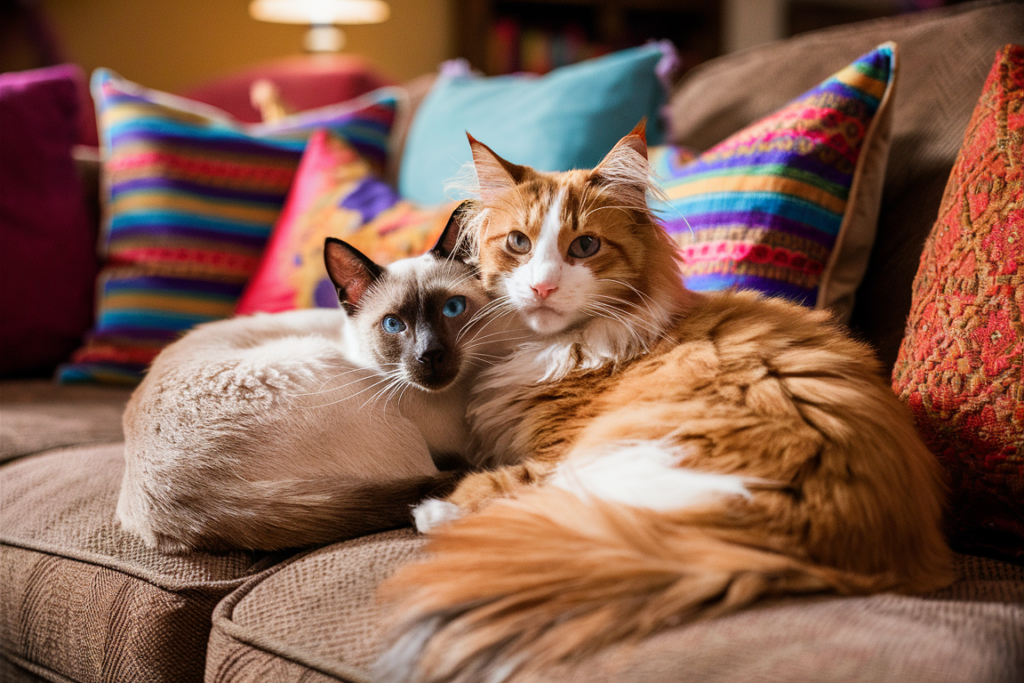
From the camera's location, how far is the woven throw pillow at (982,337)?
2.88 ft

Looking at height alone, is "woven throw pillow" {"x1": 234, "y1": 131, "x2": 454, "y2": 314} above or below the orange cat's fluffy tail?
above

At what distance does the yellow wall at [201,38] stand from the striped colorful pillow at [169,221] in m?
2.56

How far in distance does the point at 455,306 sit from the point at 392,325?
4.7 inches

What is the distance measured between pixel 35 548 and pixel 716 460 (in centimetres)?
105

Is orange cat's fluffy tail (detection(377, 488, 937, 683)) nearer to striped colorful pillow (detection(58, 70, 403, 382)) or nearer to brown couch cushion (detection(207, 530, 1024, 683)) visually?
brown couch cushion (detection(207, 530, 1024, 683))

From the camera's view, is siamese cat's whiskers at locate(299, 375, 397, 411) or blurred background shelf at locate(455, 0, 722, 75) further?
blurred background shelf at locate(455, 0, 722, 75)

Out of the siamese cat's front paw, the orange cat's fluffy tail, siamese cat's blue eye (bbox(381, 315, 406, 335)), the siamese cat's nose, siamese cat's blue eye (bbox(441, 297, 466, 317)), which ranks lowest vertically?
the siamese cat's front paw

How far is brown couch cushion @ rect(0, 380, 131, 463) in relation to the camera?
4.82 ft

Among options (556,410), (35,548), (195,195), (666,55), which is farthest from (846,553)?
(195,195)

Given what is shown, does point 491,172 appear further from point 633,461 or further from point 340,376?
point 633,461

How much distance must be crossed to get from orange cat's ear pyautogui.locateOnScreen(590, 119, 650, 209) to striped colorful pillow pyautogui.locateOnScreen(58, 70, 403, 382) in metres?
1.22

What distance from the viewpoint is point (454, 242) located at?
1.27 meters

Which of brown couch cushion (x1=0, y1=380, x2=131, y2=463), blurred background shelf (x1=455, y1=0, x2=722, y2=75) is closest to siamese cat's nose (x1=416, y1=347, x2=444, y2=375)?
brown couch cushion (x1=0, y1=380, x2=131, y2=463)

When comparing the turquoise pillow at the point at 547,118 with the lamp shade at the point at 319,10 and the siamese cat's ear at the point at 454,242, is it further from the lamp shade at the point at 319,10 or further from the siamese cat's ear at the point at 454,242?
the lamp shade at the point at 319,10
